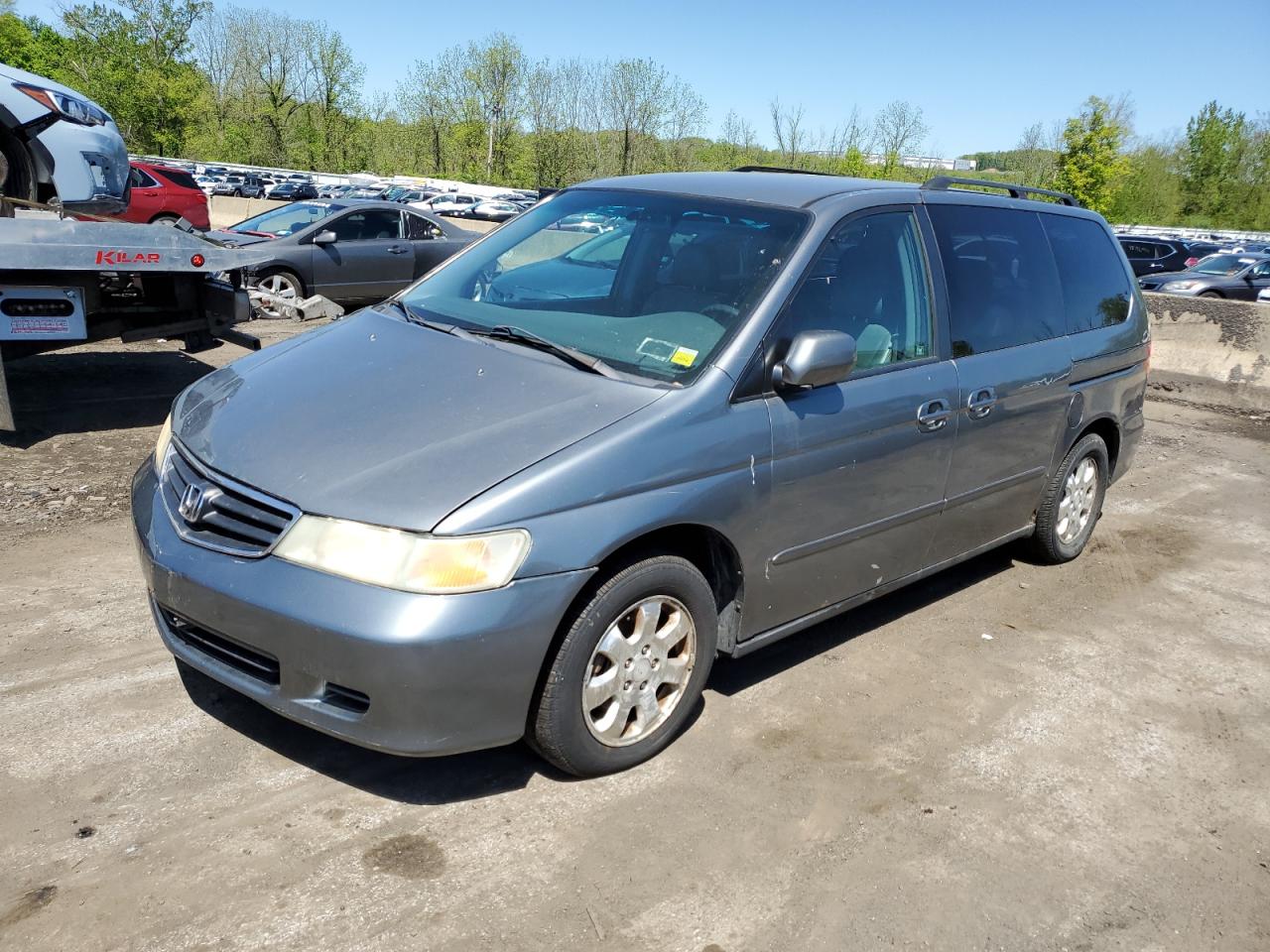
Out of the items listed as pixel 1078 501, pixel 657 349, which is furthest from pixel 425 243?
pixel 657 349

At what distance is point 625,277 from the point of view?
163 inches

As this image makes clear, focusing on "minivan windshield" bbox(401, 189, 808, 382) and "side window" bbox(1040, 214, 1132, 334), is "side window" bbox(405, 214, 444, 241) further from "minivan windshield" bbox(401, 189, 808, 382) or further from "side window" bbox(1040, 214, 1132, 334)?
"side window" bbox(1040, 214, 1132, 334)

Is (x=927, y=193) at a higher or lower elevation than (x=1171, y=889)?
higher

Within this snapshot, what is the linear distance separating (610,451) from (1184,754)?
8.23ft

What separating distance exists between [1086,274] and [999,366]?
130 cm

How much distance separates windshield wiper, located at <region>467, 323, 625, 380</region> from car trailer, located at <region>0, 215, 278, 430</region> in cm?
363

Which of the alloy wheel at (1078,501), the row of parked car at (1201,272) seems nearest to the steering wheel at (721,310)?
the alloy wheel at (1078,501)

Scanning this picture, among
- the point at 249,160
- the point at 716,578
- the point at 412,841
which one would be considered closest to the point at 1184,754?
the point at 716,578

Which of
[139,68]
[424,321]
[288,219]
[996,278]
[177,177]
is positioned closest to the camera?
[424,321]

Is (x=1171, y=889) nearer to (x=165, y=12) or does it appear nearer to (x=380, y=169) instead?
(x=165, y=12)

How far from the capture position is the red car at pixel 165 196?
19.5 metres

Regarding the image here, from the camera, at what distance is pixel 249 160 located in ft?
242

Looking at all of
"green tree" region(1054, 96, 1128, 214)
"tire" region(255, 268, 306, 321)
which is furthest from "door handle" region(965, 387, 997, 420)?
"green tree" region(1054, 96, 1128, 214)

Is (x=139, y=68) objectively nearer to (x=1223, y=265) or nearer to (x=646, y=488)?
(x=1223, y=265)
